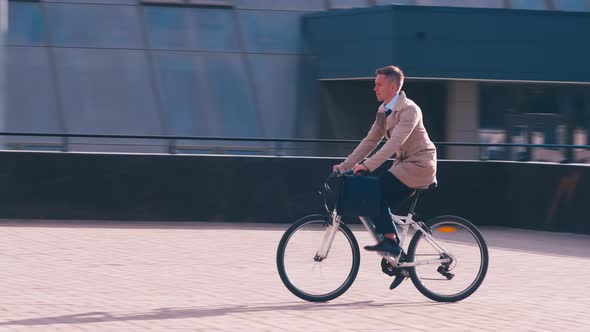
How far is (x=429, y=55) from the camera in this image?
23.6 metres

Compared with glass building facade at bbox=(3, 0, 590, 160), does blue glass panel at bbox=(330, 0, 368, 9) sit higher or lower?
higher

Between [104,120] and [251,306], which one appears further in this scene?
[104,120]

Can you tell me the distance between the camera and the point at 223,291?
8.71 meters

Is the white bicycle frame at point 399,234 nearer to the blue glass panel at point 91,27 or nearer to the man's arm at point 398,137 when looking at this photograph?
the man's arm at point 398,137

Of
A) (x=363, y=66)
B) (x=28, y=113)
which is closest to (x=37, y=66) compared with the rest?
(x=28, y=113)

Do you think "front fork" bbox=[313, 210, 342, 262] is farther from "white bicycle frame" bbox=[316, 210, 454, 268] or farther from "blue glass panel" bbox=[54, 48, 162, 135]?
"blue glass panel" bbox=[54, 48, 162, 135]

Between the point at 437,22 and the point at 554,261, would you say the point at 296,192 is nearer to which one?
the point at 554,261

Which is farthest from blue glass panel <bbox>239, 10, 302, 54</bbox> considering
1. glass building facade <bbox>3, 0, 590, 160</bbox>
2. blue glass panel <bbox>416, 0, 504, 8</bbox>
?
blue glass panel <bbox>416, 0, 504, 8</bbox>

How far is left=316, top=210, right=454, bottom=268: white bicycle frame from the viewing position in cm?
830

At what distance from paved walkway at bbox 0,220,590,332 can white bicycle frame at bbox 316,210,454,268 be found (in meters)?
0.32

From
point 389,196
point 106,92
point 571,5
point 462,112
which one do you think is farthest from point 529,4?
point 389,196

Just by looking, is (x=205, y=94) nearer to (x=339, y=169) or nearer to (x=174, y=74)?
(x=174, y=74)

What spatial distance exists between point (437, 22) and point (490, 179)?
839 centimetres

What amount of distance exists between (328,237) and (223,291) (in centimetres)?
100
